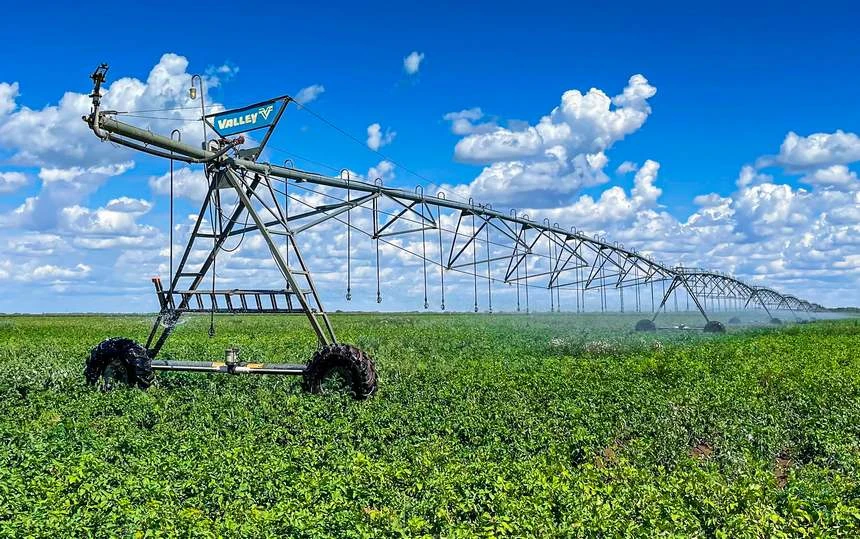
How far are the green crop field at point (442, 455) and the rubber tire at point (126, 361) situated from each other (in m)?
0.67

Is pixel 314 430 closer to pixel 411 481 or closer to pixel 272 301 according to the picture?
pixel 411 481

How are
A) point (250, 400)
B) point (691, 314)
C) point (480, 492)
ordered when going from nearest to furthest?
point (480, 492) < point (250, 400) < point (691, 314)

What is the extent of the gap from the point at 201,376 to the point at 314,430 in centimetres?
925

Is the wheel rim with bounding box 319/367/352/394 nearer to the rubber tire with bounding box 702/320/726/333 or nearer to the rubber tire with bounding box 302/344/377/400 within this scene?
the rubber tire with bounding box 302/344/377/400

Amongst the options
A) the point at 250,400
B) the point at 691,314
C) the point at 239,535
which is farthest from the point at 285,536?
the point at 691,314

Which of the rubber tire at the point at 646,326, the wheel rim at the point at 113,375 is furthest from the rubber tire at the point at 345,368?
the rubber tire at the point at 646,326

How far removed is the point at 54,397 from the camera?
17.3m

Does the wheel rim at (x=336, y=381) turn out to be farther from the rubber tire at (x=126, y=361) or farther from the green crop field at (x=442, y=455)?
the rubber tire at (x=126, y=361)

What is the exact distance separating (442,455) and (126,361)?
11200 millimetres

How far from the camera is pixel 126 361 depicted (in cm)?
1934

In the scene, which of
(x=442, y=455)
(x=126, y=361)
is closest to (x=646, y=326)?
(x=126, y=361)

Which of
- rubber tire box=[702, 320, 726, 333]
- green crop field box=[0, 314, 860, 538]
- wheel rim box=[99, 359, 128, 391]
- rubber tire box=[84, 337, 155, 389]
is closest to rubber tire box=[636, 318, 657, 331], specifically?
rubber tire box=[702, 320, 726, 333]

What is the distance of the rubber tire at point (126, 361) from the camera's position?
761 inches

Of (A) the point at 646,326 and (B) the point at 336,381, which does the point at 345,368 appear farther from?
(A) the point at 646,326
